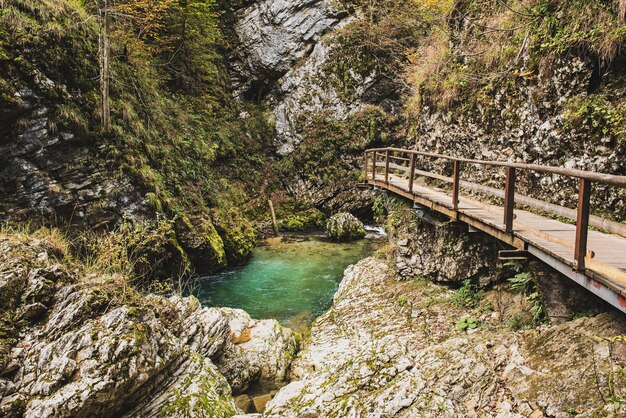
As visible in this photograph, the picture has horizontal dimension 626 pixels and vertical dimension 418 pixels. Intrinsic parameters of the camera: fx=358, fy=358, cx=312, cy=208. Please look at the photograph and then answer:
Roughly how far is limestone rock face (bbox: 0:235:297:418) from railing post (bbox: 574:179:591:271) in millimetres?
4906

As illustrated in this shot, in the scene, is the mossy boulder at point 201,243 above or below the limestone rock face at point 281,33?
below

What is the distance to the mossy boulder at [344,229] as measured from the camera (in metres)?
16.9

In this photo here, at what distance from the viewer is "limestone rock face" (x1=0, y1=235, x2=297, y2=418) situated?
13.6 ft

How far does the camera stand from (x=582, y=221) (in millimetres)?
3828

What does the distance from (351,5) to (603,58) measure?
1983cm

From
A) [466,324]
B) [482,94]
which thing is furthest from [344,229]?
[466,324]

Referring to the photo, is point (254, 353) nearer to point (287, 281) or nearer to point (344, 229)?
point (287, 281)

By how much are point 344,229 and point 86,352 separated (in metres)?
13.2

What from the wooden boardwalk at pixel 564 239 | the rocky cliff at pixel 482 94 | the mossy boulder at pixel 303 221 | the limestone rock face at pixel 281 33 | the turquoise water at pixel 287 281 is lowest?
the turquoise water at pixel 287 281

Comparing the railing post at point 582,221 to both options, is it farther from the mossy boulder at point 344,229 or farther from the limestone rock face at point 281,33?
A: the limestone rock face at point 281,33

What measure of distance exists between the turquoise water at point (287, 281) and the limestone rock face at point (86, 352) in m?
4.46

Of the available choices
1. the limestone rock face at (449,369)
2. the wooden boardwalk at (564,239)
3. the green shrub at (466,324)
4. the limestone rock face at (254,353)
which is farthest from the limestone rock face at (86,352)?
the wooden boardwalk at (564,239)

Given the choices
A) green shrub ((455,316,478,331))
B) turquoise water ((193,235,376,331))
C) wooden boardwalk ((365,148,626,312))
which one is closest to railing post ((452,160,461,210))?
wooden boardwalk ((365,148,626,312))

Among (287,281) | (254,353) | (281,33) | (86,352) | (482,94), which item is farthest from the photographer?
(281,33)
